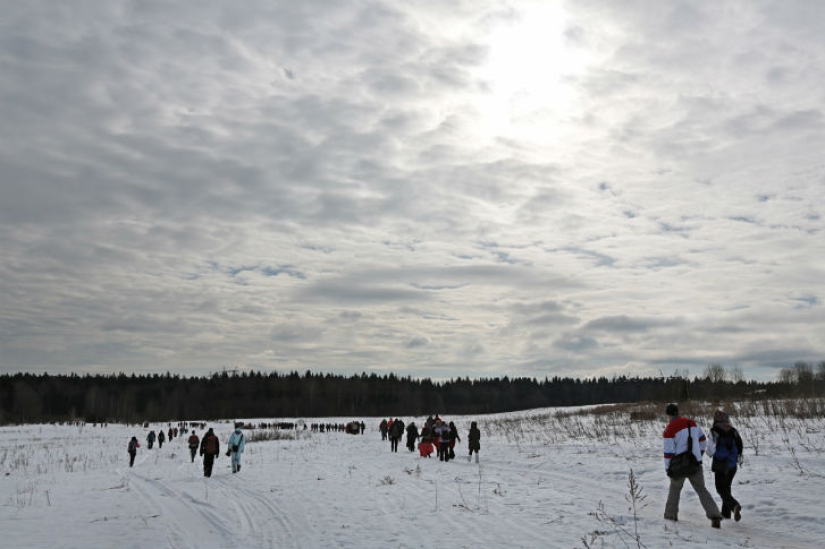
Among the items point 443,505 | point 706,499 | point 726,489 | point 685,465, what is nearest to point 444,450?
point 443,505

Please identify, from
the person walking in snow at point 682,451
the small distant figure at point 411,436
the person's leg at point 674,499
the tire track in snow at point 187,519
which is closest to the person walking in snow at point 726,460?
the person walking in snow at point 682,451

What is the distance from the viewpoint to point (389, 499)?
13523 millimetres

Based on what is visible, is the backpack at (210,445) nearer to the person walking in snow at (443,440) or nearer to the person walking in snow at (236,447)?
the person walking in snow at (236,447)

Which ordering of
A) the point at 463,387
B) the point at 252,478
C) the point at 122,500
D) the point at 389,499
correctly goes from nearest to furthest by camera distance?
1. the point at 389,499
2. the point at 122,500
3. the point at 252,478
4. the point at 463,387

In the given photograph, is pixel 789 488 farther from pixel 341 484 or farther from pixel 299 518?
pixel 341 484

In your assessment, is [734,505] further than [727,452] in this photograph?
No

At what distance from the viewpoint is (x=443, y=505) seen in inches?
489

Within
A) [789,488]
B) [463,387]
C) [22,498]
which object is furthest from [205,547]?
[463,387]

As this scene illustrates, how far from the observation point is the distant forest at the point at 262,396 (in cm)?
13600

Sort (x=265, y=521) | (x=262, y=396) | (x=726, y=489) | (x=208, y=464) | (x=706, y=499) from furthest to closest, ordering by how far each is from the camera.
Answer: (x=262, y=396) < (x=208, y=464) < (x=265, y=521) < (x=726, y=489) < (x=706, y=499)

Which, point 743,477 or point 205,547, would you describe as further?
point 743,477

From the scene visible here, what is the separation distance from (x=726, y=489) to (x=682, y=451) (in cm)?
101

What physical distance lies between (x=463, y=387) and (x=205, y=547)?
173718mm

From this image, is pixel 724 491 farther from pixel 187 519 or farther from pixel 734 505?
pixel 187 519
